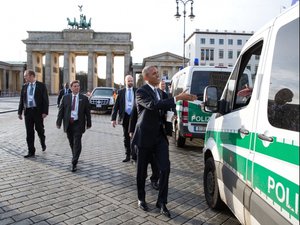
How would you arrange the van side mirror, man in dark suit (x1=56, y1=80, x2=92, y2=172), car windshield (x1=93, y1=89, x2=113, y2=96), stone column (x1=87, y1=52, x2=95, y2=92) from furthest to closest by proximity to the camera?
stone column (x1=87, y1=52, x2=95, y2=92)
car windshield (x1=93, y1=89, x2=113, y2=96)
man in dark suit (x1=56, y1=80, x2=92, y2=172)
the van side mirror

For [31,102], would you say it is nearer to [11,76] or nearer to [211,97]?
[211,97]

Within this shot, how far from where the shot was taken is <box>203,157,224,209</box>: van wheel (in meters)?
4.16

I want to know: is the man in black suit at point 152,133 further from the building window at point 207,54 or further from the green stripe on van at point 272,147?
the building window at point 207,54

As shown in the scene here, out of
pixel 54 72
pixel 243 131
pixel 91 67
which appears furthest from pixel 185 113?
pixel 54 72

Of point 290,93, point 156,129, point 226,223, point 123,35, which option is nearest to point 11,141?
point 156,129

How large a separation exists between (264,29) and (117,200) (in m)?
3.20

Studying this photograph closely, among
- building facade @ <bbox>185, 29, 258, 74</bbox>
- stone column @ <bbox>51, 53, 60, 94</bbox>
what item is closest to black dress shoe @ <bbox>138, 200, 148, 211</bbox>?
stone column @ <bbox>51, 53, 60, 94</bbox>

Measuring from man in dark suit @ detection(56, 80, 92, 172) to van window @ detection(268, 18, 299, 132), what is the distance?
15.7 ft

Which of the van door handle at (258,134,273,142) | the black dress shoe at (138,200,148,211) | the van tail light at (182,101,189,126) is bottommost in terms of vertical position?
the black dress shoe at (138,200,148,211)

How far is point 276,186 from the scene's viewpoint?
2.20m

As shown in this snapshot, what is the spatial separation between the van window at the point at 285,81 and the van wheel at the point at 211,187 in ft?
6.34

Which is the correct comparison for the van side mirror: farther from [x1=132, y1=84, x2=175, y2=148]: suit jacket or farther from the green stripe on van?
[x1=132, y1=84, x2=175, y2=148]: suit jacket

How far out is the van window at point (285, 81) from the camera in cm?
209

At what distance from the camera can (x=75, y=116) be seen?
6.58 m
